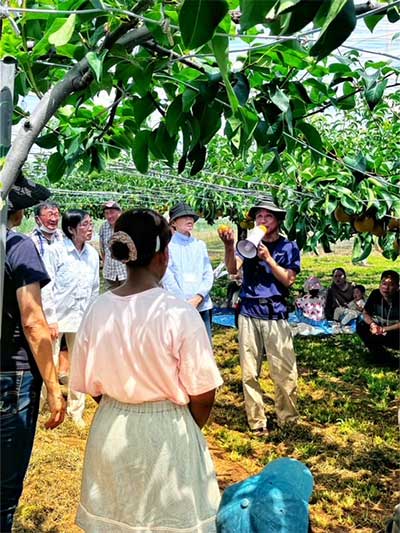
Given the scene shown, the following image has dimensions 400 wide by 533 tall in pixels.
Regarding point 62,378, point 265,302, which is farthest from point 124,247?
point 62,378

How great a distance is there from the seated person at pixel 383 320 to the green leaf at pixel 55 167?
4.30 m

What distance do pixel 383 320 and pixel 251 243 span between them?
8.96 feet

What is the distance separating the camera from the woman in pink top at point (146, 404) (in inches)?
61.8

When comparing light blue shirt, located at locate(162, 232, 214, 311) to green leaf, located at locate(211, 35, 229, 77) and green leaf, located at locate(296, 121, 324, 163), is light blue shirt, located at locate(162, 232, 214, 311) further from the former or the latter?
green leaf, located at locate(211, 35, 229, 77)

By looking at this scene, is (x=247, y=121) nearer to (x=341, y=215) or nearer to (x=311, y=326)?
(x=341, y=215)

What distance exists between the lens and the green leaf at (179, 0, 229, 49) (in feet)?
2.18

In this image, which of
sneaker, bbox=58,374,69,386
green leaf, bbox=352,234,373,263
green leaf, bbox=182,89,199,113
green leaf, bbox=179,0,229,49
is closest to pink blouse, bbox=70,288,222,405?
green leaf, bbox=182,89,199,113

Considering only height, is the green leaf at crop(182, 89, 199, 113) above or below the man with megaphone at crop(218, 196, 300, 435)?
above

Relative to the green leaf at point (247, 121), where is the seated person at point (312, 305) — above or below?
below

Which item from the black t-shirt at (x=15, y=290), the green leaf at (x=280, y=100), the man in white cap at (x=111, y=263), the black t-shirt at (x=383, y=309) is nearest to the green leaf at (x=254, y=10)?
the green leaf at (x=280, y=100)

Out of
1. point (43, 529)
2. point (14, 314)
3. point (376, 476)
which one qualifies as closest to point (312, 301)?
point (376, 476)

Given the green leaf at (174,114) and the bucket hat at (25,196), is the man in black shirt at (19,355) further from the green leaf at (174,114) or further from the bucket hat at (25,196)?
the green leaf at (174,114)

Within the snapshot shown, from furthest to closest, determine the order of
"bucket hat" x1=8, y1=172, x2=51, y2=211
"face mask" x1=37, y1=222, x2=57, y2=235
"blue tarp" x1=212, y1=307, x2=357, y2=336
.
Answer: "blue tarp" x1=212, y1=307, x2=357, y2=336 → "face mask" x1=37, y1=222, x2=57, y2=235 → "bucket hat" x1=8, y1=172, x2=51, y2=211

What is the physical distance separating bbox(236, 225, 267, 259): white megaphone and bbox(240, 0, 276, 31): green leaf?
2665 mm
